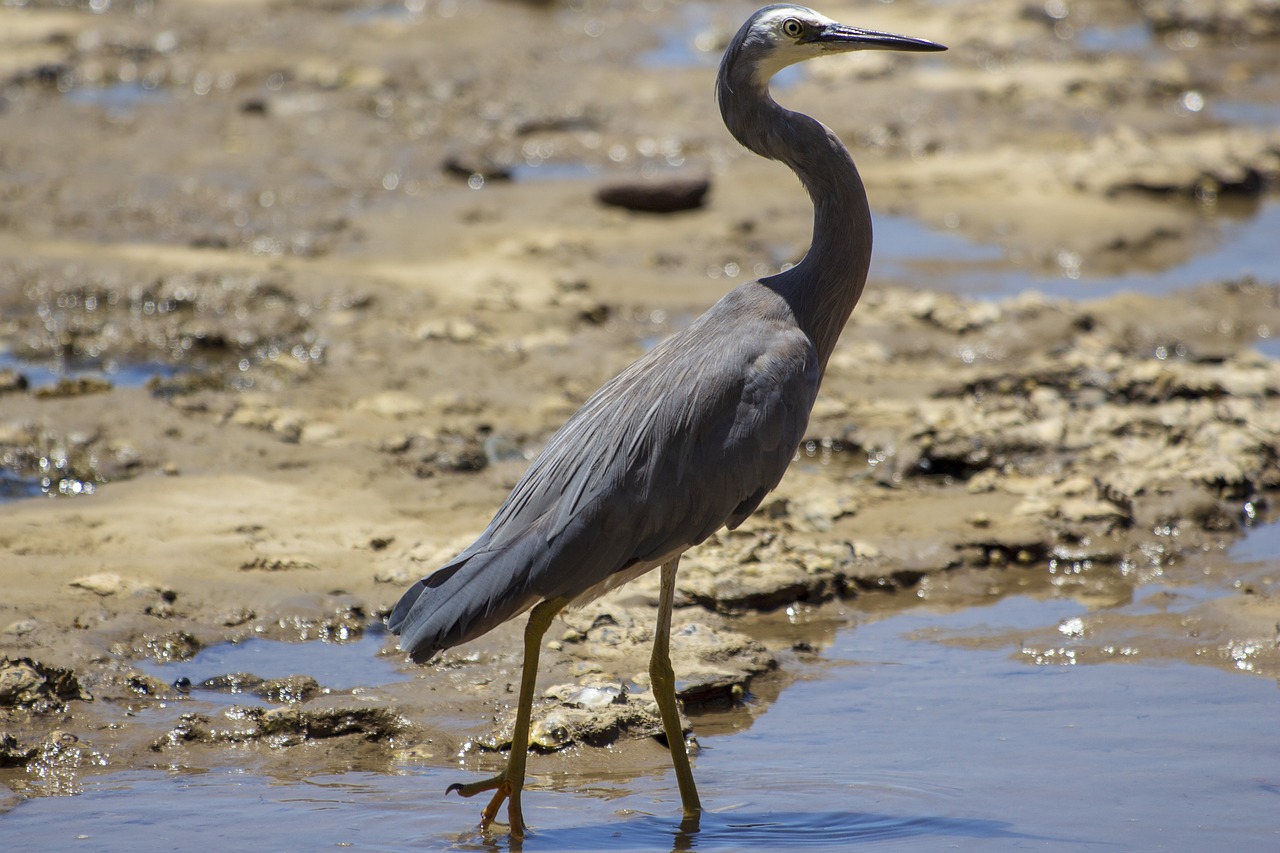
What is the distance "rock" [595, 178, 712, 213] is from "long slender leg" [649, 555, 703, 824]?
7.22 metres

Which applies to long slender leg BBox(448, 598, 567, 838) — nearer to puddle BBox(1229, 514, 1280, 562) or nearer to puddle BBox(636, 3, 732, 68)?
puddle BBox(1229, 514, 1280, 562)

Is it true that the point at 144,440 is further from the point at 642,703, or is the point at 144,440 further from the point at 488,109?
the point at 488,109

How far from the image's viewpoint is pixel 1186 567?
673 cm

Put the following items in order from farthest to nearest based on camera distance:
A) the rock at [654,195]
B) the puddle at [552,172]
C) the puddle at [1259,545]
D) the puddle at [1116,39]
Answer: the puddle at [1116,39], the puddle at [552,172], the rock at [654,195], the puddle at [1259,545]

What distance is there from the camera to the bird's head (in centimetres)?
511

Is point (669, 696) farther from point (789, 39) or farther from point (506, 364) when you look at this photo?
point (506, 364)

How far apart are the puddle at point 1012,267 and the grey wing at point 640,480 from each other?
597 cm

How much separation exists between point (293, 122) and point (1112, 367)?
8675 mm

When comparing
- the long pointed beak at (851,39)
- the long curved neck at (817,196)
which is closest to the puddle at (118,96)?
the long curved neck at (817,196)

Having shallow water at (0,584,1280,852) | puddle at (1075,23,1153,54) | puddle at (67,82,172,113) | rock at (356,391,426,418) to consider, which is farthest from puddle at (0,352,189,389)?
puddle at (1075,23,1153,54)

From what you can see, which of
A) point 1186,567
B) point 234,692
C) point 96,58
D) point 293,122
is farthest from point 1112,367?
point 96,58

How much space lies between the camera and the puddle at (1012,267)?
10.8 m

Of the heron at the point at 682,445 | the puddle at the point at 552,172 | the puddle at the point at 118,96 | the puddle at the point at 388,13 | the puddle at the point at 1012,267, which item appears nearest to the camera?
the heron at the point at 682,445

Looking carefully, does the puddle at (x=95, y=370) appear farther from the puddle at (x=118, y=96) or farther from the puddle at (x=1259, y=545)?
the puddle at (x=118, y=96)
